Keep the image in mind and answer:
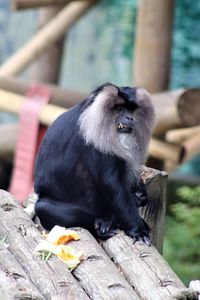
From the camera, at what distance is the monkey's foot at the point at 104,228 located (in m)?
4.02

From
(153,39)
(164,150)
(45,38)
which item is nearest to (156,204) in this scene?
(164,150)

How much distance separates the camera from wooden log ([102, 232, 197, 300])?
3430 mm

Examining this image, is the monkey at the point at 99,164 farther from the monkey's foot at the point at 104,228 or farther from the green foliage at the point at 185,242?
the green foliage at the point at 185,242

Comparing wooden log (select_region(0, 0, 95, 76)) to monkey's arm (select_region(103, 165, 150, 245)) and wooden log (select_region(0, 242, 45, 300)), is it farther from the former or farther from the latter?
wooden log (select_region(0, 242, 45, 300))

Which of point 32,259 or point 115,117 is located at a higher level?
point 115,117

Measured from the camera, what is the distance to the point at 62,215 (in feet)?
13.8

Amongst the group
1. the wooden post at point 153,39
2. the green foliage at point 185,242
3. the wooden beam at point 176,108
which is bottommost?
the green foliage at point 185,242

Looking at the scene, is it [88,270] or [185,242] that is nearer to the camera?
[88,270]

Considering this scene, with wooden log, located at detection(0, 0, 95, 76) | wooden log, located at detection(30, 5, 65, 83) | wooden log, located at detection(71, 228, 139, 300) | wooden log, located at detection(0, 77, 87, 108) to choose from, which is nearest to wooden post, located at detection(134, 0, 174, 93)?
wooden log, located at detection(0, 77, 87, 108)

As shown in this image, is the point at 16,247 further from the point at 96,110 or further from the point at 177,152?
the point at 177,152

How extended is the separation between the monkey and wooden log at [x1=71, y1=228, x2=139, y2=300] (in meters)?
0.23

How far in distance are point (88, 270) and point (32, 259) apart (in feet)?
0.73

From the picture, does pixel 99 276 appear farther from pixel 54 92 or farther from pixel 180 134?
pixel 54 92

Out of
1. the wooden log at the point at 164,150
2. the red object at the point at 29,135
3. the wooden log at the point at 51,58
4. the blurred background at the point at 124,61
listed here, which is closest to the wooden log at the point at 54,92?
the red object at the point at 29,135
